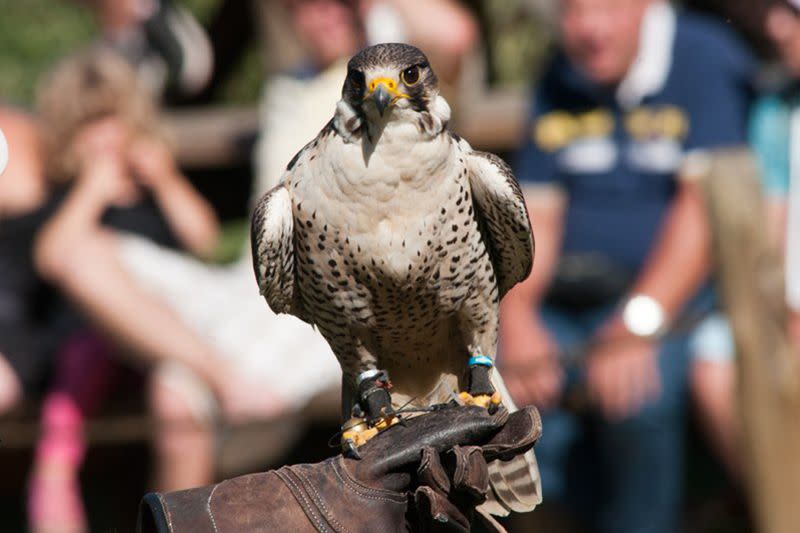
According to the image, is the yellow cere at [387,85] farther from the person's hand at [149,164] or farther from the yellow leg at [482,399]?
the person's hand at [149,164]

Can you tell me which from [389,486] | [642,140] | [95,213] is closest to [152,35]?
[95,213]

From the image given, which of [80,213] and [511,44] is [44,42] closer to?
[511,44]

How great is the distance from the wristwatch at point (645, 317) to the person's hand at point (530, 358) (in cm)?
32

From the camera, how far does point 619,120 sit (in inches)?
257

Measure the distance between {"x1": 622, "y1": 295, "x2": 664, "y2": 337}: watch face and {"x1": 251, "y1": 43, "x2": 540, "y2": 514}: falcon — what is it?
2251 mm

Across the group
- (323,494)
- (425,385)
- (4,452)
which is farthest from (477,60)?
(323,494)

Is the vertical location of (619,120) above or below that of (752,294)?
above

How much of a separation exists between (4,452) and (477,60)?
295cm

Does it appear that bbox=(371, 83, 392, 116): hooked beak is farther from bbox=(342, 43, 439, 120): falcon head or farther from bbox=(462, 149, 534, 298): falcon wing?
bbox=(462, 149, 534, 298): falcon wing

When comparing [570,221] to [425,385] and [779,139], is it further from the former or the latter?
[425,385]

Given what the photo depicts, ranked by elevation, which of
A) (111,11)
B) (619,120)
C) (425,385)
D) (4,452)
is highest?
(111,11)

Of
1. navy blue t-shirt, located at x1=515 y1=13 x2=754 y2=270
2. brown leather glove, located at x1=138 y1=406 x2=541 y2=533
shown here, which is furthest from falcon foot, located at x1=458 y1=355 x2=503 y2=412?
navy blue t-shirt, located at x1=515 y1=13 x2=754 y2=270

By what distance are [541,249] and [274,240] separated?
9.40 ft

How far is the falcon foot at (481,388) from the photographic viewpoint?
390 cm
